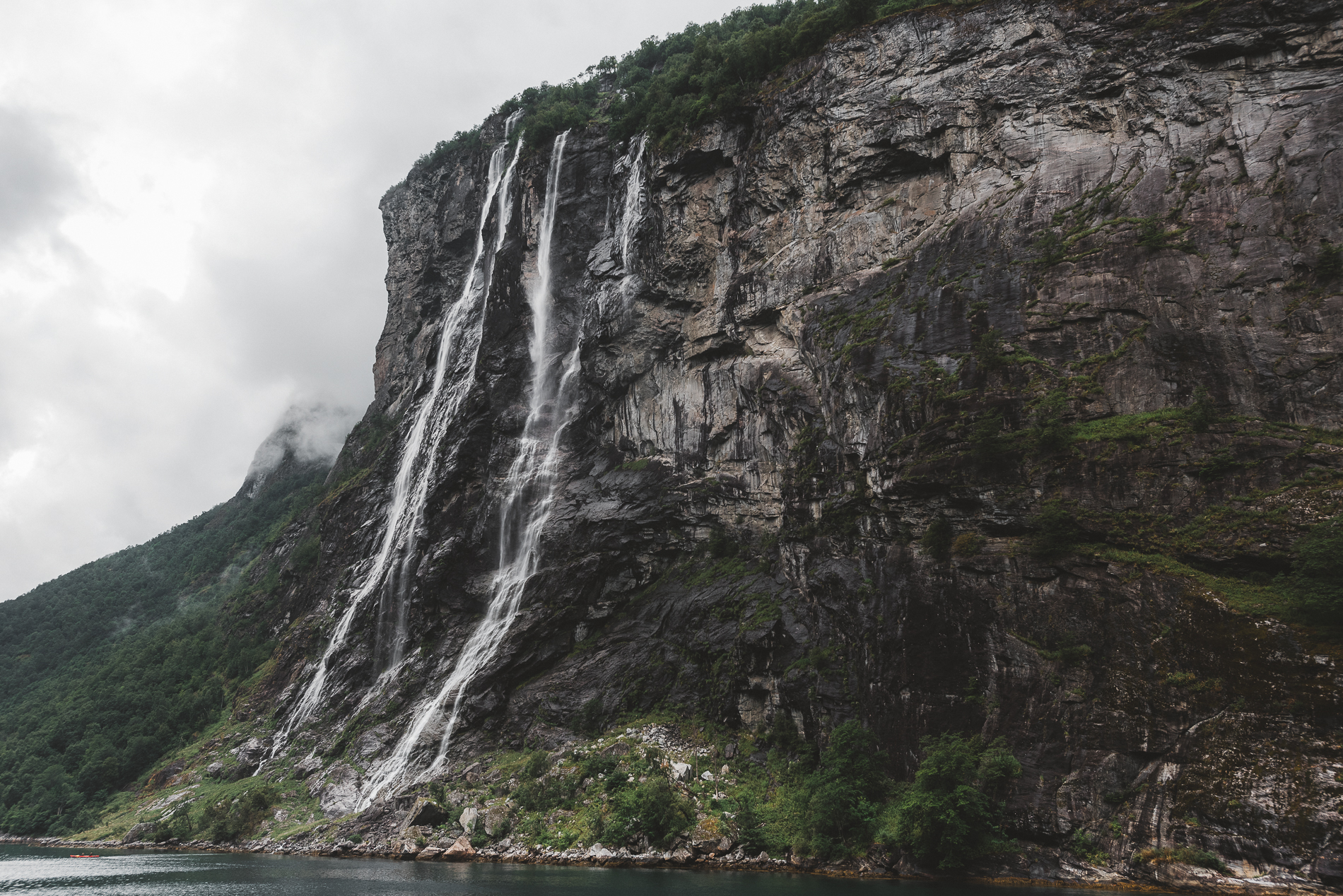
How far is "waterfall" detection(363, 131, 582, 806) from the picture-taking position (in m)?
42.3

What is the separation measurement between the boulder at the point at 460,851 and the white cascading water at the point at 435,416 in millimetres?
19382

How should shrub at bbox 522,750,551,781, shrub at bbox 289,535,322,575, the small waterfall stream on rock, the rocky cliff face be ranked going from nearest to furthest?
the rocky cliff face → shrub at bbox 522,750,551,781 → the small waterfall stream on rock → shrub at bbox 289,535,322,575

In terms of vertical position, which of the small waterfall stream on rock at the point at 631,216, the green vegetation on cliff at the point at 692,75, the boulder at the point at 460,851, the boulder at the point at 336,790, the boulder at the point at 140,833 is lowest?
the boulder at the point at 140,833

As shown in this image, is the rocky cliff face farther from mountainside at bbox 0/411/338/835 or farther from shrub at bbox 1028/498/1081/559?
mountainside at bbox 0/411/338/835

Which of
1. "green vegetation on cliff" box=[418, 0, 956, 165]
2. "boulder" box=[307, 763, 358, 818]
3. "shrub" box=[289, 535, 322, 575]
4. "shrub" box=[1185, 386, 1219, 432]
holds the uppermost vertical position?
"green vegetation on cliff" box=[418, 0, 956, 165]

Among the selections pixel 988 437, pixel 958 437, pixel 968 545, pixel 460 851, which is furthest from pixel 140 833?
pixel 988 437

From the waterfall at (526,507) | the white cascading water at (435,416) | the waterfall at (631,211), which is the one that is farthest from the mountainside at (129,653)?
the waterfall at (631,211)

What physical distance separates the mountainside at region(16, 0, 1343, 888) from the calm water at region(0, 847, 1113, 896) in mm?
2233

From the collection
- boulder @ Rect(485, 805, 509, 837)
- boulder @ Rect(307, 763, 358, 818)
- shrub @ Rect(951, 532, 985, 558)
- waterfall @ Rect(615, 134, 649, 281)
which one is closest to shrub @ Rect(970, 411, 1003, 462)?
shrub @ Rect(951, 532, 985, 558)

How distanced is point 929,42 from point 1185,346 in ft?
78.0

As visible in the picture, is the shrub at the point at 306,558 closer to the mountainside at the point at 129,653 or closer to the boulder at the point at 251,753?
the mountainside at the point at 129,653

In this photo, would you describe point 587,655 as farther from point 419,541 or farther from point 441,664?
point 419,541

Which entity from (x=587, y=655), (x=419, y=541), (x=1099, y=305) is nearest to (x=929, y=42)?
(x=1099, y=305)

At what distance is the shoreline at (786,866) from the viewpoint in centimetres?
1864
